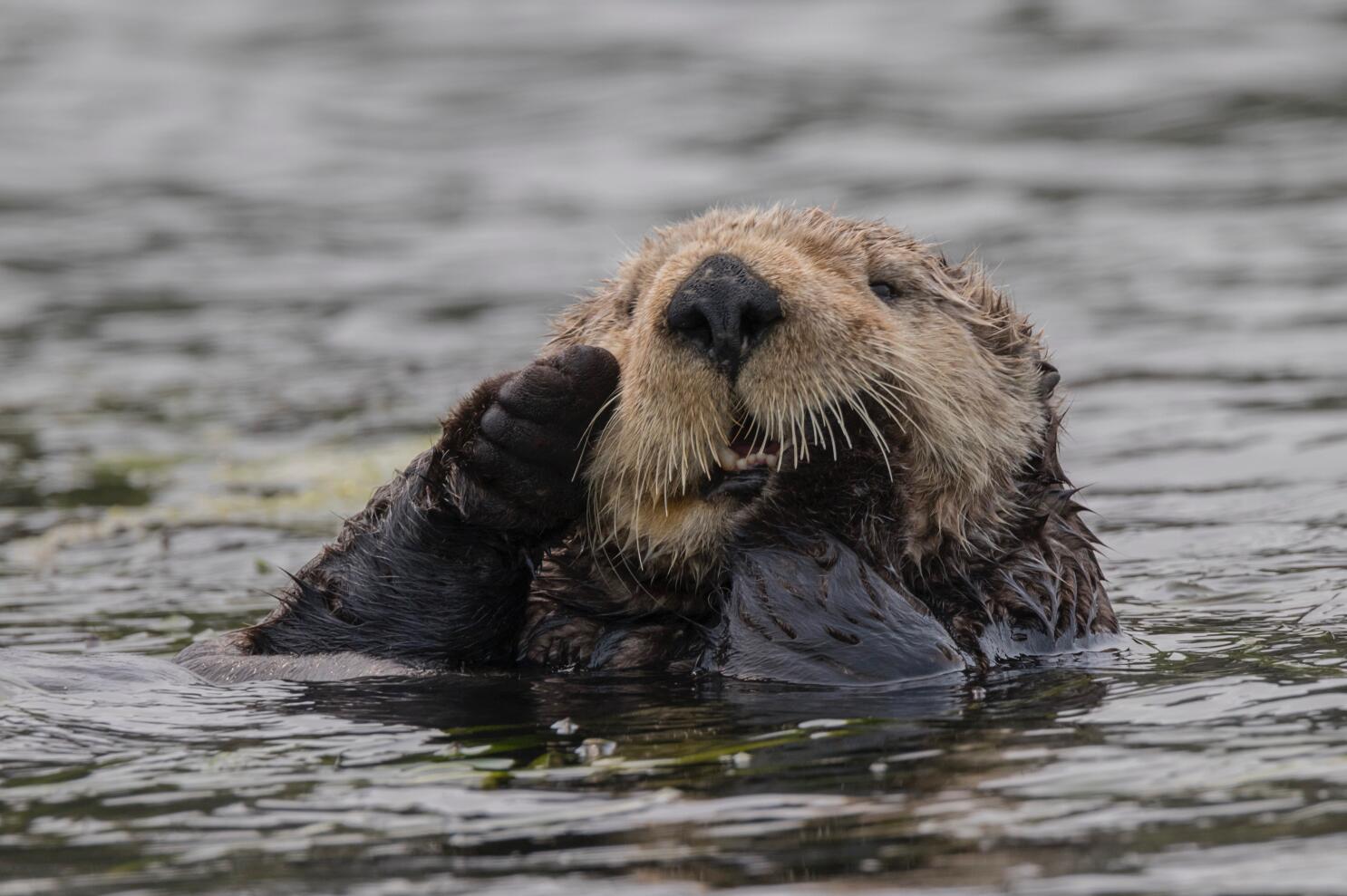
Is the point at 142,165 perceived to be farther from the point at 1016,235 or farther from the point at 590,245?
the point at 1016,235

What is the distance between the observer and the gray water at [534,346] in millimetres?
3426

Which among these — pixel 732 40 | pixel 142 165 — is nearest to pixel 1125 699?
pixel 142 165

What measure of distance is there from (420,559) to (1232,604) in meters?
2.86

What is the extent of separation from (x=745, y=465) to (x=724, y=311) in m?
0.50

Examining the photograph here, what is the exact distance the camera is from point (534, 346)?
41.1ft

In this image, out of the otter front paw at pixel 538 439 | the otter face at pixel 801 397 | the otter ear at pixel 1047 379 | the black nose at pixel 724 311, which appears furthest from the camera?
the otter ear at pixel 1047 379

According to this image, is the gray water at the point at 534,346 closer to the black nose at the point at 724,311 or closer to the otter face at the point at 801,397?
the otter face at the point at 801,397

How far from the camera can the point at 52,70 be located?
77.2 ft

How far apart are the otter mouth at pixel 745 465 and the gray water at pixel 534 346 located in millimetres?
524

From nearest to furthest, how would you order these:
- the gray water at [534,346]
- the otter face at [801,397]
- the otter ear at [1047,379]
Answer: the gray water at [534,346], the otter face at [801,397], the otter ear at [1047,379]

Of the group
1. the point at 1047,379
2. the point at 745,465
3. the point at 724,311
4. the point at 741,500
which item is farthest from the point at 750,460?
the point at 1047,379

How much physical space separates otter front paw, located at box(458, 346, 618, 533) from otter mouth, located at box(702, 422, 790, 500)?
0.32 m

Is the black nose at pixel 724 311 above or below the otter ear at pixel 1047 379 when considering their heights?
above

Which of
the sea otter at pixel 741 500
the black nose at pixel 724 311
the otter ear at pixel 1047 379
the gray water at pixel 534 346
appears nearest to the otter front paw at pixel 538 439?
the sea otter at pixel 741 500
